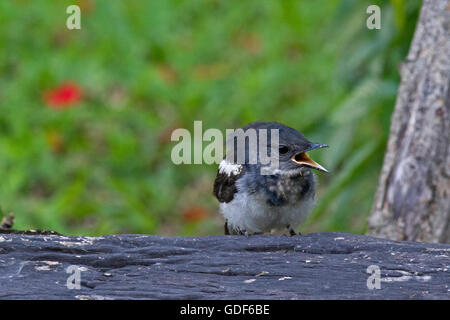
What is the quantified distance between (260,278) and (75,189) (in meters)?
3.25

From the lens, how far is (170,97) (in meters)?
8.26

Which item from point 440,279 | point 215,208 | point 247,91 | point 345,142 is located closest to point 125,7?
point 247,91

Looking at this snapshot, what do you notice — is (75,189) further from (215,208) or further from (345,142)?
(345,142)

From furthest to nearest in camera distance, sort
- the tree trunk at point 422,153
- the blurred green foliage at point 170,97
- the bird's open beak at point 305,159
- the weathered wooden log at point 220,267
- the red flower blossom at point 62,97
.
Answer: the red flower blossom at point 62,97 → the blurred green foliage at point 170,97 → the tree trunk at point 422,153 → the bird's open beak at point 305,159 → the weathered wooden log at point 220,267

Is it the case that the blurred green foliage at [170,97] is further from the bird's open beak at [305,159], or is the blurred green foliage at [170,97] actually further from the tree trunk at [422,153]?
A: the bird's open beak at [305,159]

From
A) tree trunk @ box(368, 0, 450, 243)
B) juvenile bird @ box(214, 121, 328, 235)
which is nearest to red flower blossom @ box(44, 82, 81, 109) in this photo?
juvenile bird @ box(214, 121, 328, 235)

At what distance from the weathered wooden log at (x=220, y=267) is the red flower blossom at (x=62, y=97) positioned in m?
3.80

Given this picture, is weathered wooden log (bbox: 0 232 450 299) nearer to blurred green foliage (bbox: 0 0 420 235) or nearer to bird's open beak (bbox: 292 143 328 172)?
bird's open beak (bbox: 292 143 328 172)

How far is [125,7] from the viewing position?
9438 millimetres

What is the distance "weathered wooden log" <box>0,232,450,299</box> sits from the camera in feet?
12.0

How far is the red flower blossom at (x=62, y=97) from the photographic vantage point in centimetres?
784

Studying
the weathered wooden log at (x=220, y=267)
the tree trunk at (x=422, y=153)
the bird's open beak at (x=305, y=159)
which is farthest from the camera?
the tree trunk at (x=422, y=153)

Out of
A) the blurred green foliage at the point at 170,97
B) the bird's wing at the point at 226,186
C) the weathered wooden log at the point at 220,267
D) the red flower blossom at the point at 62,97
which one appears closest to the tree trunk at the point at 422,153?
the blurred green foliage at the point at 170,97

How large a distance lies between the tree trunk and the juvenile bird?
19.2 inches
